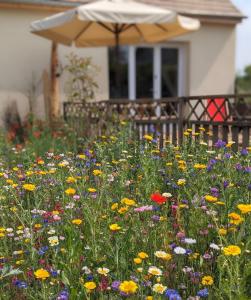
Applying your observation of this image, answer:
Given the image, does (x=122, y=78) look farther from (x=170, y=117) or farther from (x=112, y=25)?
(x=170, y=117)

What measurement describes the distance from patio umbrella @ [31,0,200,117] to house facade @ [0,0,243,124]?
1.25m

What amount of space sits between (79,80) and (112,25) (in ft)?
5.31

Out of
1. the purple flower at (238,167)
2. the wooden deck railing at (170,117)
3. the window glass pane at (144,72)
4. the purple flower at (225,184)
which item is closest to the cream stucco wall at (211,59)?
the window glass pane at (144,72)

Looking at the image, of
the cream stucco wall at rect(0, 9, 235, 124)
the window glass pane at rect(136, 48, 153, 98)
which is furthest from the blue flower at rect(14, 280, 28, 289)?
the window glass pane at rect(136, 48, 153, 98)

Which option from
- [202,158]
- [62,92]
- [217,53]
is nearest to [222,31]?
[217,53]

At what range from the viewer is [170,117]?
297 inches

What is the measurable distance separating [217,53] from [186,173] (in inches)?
429

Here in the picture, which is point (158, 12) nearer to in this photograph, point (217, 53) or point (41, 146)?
point (41, 146)

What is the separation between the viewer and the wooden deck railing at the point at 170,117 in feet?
20.8

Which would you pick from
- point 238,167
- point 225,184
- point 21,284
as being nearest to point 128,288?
point 21,284

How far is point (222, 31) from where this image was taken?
13.7 m

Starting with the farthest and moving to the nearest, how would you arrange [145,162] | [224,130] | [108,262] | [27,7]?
[27,7], [224,130], [145,162], [108,262]

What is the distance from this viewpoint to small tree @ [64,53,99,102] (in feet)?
35.7

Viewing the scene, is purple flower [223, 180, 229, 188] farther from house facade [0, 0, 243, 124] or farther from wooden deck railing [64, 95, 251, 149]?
house facade [0, 0, 243, 124]
